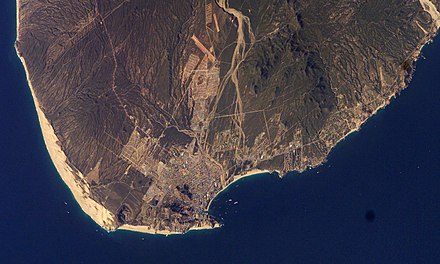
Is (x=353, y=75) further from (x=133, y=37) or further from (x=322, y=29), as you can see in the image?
(x=133, y=37)

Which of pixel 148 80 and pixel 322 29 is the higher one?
pixel 322 29

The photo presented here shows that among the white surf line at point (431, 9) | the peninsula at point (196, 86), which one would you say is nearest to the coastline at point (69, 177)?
the peninsula at point (196, 86)

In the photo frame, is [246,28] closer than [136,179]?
Yes

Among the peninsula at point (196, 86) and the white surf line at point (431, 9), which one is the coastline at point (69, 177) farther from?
the white surf line at point (431, 9)

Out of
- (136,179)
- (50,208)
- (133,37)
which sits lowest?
(50,208)

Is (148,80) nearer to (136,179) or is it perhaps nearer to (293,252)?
(136,179)

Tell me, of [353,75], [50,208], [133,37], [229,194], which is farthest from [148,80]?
[353,75]

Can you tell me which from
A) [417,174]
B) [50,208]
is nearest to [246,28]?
[417,174]

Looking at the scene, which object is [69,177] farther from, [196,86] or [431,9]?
[431,9]

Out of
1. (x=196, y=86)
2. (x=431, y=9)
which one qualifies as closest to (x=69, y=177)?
(x=196, y=86)
